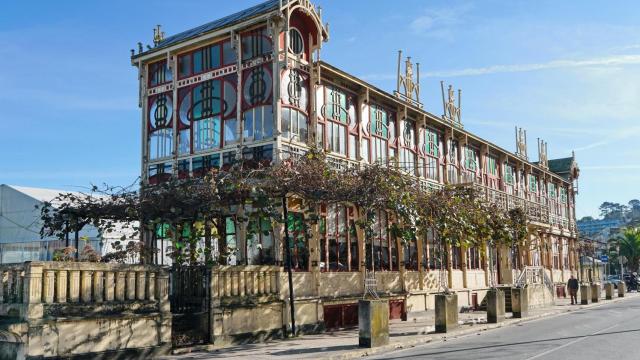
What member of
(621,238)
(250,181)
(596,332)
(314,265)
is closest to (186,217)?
(250,181)

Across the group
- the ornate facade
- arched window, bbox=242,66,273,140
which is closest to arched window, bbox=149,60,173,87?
the ornate facade

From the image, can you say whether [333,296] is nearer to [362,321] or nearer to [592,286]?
[362,321]

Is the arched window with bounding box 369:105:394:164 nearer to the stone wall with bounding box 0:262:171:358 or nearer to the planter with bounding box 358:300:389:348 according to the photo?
the planter with bounding box 358:300:389:348

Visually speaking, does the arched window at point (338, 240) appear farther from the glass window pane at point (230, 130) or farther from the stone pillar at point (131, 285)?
the stone pillar at point (131, 285)

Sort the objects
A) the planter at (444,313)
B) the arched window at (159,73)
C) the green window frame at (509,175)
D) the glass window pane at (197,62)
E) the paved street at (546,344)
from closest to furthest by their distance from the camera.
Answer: the paved street at (546,344) < the planter at (444,313) < the glass window pane at (197,62) < the arched window at (159,73) < the green window frame at (509,175)

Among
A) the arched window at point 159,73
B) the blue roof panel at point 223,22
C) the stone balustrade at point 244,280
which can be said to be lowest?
the stone balustrade at point 244,280

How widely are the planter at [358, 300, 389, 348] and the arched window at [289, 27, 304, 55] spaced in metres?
9.15

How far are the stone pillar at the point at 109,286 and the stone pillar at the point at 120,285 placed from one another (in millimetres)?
109

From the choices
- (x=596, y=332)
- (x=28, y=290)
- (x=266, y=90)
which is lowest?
(x=596, y=332)

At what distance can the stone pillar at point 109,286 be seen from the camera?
13.6 meters

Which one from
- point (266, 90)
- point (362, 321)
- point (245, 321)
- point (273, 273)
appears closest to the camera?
point (362, 321)

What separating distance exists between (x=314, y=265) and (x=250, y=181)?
460 cm

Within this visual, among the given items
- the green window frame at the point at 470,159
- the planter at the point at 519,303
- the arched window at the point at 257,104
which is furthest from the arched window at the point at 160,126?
the green window frame at the point at 470,159

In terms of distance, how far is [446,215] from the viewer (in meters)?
20.2
